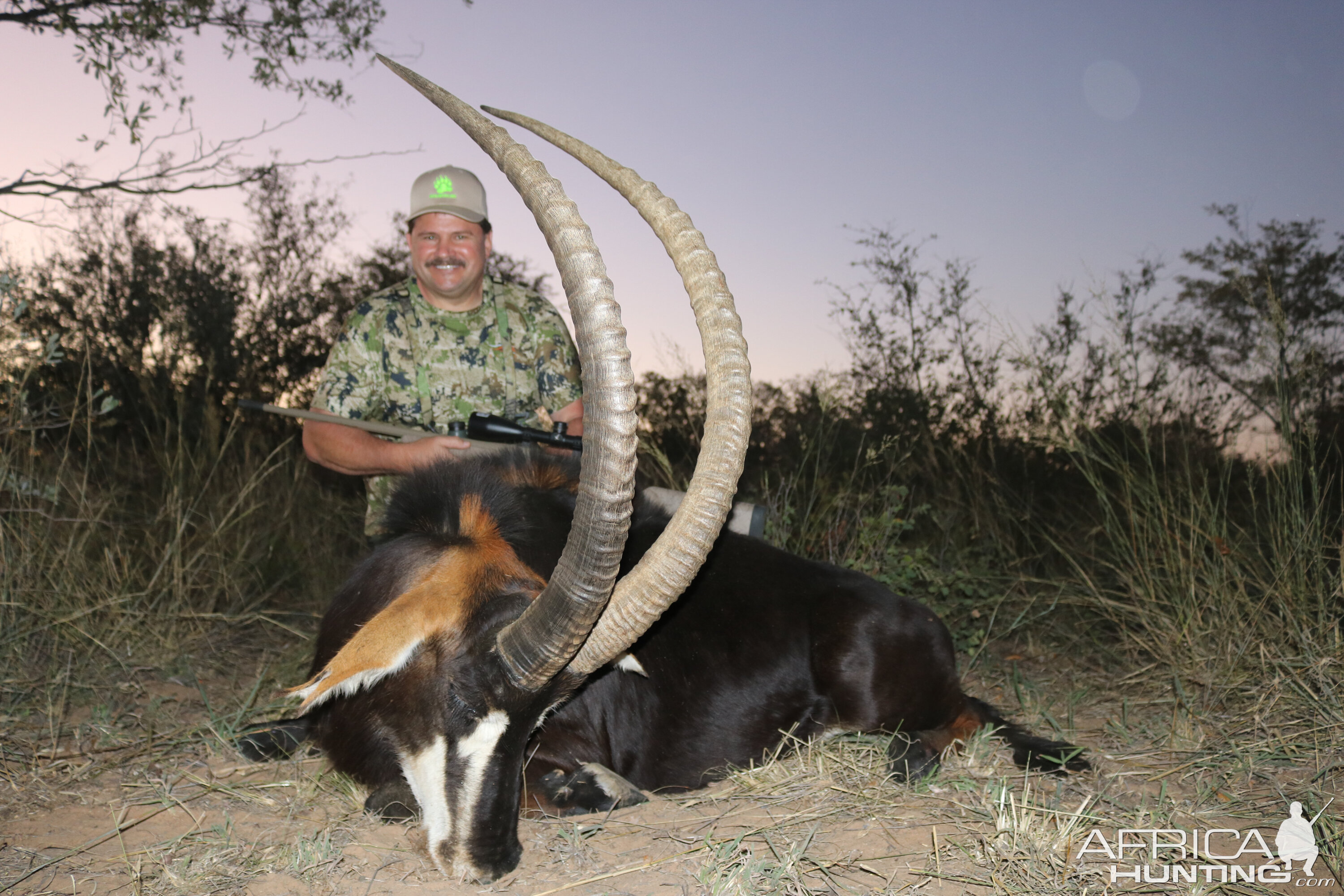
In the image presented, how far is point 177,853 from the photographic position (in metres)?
2.71

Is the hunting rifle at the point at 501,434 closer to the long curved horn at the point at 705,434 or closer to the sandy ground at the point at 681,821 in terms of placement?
the sandy ground at the point at 681,821

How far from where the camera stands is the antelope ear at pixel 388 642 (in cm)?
232

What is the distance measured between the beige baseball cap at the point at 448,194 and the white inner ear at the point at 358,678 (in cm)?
338

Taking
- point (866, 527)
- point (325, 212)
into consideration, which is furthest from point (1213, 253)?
point (325, 212)

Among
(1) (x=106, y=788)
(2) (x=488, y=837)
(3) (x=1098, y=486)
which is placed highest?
(3) (x=1098, y=486)

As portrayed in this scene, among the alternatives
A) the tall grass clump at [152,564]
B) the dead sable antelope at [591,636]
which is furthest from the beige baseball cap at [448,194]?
the dead sable antelope at [591,636]

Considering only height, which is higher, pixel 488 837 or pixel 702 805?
pixel 488 837

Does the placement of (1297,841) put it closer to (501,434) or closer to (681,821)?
(681,821)

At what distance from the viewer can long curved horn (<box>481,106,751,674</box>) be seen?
7.82 ft

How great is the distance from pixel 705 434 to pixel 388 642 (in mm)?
1034

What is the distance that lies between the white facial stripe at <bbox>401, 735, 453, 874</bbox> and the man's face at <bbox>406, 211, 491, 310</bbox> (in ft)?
11.0

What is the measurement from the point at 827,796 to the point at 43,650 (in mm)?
3880

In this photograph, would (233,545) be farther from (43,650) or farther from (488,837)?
(488,837)

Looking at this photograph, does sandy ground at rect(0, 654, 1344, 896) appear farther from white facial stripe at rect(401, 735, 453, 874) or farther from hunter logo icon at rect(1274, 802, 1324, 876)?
white facial stripe at rect(401, 735, 453, 874)
